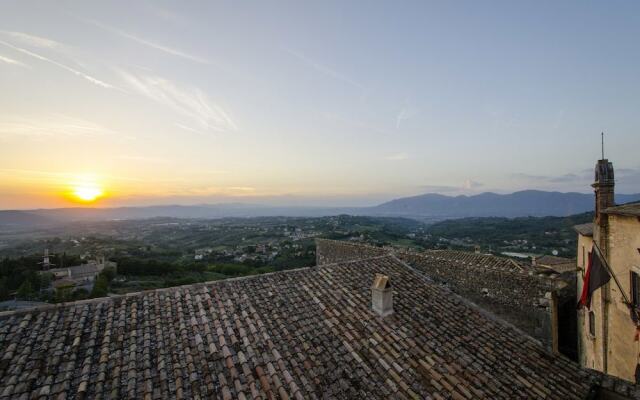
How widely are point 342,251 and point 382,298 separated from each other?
10162 mm

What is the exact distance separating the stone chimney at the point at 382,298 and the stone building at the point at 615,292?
698 cm

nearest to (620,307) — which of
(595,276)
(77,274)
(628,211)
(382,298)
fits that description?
(595,276)

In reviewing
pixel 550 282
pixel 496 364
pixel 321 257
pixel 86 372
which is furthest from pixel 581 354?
pixel 86 372

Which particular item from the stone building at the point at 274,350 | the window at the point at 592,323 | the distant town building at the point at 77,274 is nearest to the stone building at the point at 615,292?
the window at the point at 592,323

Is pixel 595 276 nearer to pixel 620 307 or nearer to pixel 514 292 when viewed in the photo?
pixel 620 307

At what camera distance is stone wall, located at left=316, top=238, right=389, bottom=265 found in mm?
15150

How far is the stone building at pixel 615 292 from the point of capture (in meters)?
8.59

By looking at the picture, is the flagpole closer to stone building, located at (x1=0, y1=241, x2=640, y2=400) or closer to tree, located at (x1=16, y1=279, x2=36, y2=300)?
stone building, located at (x1=0, y1=241, x2=640, y2=400)

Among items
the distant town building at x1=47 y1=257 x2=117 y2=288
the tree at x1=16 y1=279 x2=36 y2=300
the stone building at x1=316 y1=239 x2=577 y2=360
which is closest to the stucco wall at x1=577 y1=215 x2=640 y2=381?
the stone building at x1=316 y1=239 x2=577 y2=360

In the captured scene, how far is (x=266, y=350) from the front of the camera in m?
5.46

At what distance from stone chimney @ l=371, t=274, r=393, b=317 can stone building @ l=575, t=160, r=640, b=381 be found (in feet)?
22.9

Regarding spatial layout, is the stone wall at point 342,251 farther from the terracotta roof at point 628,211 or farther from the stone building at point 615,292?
the terracotta roof at point 628,211

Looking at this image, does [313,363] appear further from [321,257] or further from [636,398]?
[321,257]

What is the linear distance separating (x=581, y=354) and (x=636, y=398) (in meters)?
10.7
